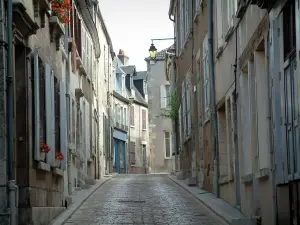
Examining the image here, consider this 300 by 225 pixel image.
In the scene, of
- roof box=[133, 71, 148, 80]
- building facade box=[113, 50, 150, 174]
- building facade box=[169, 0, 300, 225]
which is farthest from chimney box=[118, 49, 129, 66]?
building facade box=[169, 0, 300, 225]

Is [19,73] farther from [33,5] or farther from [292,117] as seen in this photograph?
[292,117]

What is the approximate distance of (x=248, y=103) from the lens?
14328 millimetres

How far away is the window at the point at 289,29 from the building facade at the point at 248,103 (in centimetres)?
1

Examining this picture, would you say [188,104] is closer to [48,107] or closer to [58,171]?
[58,171]

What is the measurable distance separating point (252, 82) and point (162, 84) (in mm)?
38238

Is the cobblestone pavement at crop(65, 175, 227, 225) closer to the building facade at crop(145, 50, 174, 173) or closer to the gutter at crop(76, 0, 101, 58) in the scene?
the gutter at crop(76, 0, 101, 58)

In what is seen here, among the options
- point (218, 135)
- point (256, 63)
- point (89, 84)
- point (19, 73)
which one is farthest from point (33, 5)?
point (89, 84)

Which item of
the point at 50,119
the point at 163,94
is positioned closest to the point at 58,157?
the point at 50,119

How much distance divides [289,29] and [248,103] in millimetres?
4012

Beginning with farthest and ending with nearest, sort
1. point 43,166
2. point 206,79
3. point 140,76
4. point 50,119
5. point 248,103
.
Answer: point 140,76, point 206,79, point 50,119, point 248,103, point 43,166

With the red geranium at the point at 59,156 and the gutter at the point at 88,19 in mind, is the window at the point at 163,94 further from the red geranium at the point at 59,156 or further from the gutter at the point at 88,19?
the red geranium at the point at 59,156

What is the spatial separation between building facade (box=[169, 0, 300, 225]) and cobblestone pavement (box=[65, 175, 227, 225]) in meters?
0.78

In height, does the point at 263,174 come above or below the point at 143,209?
above

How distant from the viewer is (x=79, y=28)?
968 inches
